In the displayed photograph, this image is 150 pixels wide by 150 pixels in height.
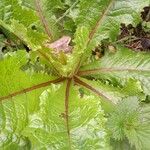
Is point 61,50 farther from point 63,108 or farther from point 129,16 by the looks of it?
point 129,16

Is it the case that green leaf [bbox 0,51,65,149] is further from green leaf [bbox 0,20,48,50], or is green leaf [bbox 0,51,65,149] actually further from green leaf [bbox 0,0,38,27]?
green leaf [bbox 0,0,38,27]

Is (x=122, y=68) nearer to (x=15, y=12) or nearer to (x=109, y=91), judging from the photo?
(x=109, y=91)

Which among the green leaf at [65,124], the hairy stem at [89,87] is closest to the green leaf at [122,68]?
the hairy stem at [89,87]

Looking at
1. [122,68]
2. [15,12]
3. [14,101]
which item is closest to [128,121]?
[122,68]

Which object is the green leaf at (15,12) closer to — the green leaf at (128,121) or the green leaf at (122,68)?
the green leaf at (122,68)

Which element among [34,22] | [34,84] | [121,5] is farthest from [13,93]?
[121,5]

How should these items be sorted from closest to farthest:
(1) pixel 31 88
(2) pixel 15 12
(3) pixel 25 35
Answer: (3) pixel 25 35
(1) pixel 31 88
(2) pixel 15 12

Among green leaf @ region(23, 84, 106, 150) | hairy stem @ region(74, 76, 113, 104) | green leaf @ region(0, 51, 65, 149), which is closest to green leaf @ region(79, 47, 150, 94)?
hairy stem @ region(74, 76, 113, 104)

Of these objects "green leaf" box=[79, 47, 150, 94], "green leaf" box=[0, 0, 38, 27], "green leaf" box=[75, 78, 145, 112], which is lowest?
"green leaf" box=[75, 78, 145, 112]
